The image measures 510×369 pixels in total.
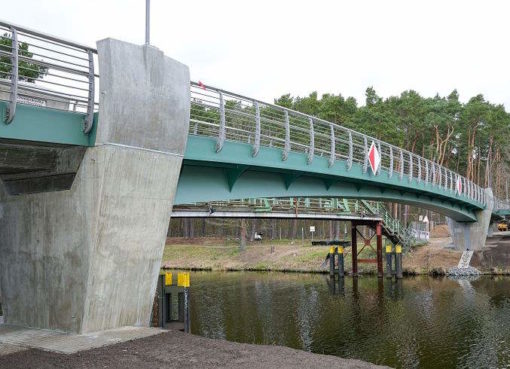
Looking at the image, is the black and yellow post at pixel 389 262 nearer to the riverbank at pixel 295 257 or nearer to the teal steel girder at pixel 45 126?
the riverbank at pixel 295 257

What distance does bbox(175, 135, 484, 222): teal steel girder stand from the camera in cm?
1445

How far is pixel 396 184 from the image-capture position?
24.8m

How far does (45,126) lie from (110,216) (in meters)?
2.21

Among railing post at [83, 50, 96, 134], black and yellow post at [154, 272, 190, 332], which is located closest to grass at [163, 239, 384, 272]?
black and yellow post at [154, 272, 190, 332]

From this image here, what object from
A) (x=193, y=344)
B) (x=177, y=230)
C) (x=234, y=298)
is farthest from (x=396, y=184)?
(x=177, y=230)

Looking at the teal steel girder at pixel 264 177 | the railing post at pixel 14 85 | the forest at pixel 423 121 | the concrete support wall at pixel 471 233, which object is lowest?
the concrete support wall at pixel 471 233

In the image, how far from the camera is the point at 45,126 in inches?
405

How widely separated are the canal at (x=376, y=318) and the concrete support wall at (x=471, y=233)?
6.37 metres

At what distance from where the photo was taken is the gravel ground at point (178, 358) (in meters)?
8.49

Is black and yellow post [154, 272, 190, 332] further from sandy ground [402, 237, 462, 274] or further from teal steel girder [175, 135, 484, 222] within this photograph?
sandy ground [402, 237, 462, 274]

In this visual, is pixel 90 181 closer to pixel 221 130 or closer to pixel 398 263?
pixel 221 130

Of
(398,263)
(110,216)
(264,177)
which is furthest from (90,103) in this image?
(398,263)

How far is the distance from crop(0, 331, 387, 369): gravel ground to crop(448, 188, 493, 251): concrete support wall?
1447 inches

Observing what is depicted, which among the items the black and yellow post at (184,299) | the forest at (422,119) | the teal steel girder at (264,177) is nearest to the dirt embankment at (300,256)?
the forest at (422,119)
